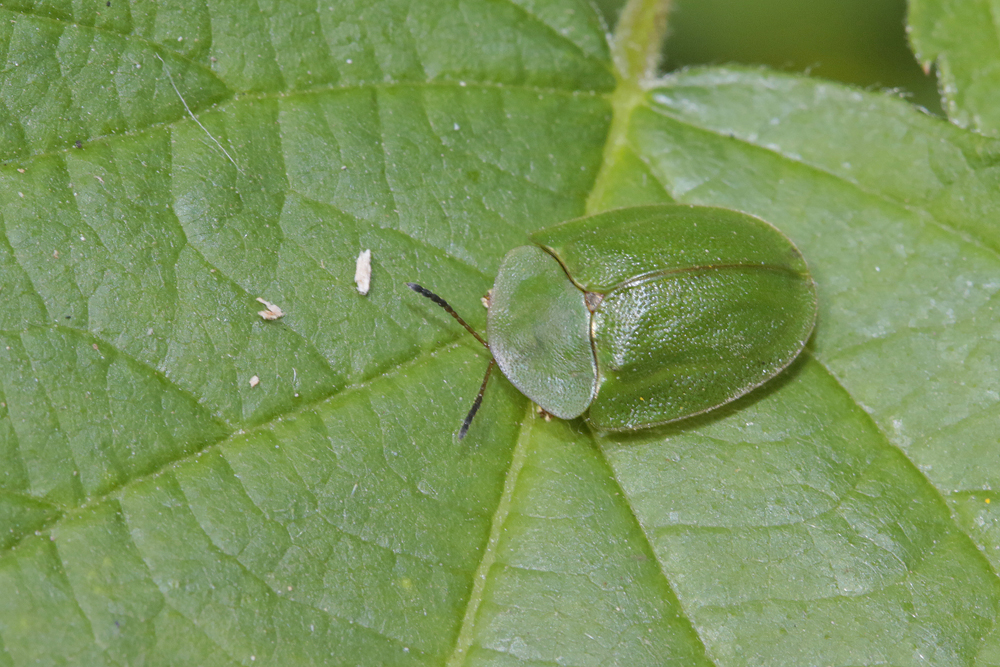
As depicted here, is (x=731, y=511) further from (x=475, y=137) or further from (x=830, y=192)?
(x=475, y=137)

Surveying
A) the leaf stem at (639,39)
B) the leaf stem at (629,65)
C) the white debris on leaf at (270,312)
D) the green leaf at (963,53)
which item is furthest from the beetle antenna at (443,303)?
the green leaf at (963,53)

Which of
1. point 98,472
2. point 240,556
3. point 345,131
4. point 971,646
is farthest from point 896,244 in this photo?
point 98,472

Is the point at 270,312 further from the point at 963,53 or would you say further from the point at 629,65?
the point at 963,53

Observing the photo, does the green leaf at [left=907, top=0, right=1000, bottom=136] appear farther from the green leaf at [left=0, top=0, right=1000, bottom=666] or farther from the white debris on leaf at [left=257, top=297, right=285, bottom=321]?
the white debris on leaf at [left=257, top=297, right=285, bottom=321]

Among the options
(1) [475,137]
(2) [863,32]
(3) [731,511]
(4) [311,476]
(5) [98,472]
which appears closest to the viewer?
(5) [98,472]

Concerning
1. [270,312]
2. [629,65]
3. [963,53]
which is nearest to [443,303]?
[270,312]

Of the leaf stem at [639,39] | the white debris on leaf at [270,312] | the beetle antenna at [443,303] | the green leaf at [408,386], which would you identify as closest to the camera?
the green leaf at [408,386]

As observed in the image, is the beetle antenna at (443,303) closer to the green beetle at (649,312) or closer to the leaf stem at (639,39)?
the green beetle at (649,312)
